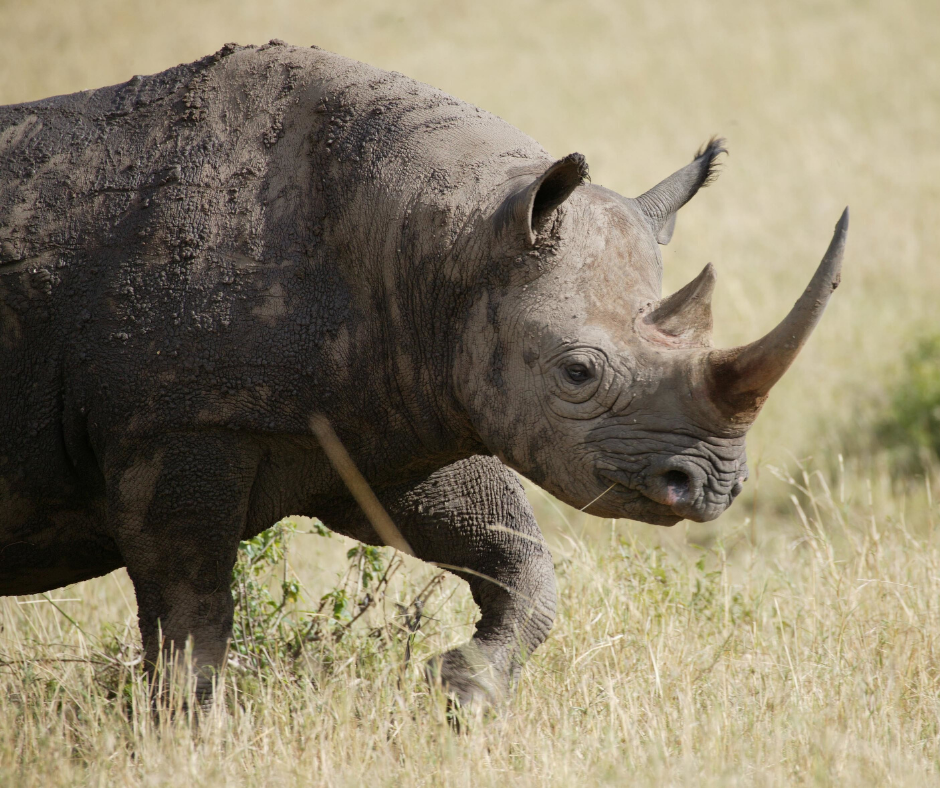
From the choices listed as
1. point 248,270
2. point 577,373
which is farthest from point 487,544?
point 248,270

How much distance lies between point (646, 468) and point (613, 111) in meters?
18.7

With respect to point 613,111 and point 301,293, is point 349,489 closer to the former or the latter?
point 301,293

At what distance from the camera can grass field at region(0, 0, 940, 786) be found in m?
3.90

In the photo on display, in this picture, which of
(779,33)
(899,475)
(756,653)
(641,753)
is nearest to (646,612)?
(756,653)

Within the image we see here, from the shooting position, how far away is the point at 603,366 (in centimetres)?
387

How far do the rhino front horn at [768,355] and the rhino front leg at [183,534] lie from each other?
5.38 ft

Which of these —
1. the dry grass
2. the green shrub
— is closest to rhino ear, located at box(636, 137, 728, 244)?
the dry grass

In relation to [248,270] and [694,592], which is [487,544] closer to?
[694,592]

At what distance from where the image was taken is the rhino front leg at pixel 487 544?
464 centimetres

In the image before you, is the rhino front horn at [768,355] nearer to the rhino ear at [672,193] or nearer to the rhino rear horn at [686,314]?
the rhino rear horn at [686,314]

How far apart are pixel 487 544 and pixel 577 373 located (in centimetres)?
109

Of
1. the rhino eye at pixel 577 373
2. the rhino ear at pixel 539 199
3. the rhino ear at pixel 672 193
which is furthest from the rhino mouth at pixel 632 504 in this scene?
the rhino ear at pixel 672 193

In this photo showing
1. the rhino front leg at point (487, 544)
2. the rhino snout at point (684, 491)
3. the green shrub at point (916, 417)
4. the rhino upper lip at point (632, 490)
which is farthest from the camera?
the green shrub at point (916, 417)

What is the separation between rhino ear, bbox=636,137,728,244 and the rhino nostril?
1087mm
